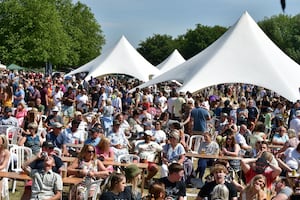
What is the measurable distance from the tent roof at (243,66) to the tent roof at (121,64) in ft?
27.4

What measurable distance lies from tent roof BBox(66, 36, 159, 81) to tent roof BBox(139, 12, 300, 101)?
329 inches

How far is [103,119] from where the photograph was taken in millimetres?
14148

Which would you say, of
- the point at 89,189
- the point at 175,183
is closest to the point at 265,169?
the point at 175,183

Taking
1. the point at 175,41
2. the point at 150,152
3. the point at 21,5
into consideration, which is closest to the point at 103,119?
the point at 150,152

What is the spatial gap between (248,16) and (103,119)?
8313mm

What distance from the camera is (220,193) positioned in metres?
6.41

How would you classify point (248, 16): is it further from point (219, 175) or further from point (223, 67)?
point (219, 175)

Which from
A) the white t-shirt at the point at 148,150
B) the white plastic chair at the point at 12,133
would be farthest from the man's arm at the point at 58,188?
the white plastic chair at the point at 12,133

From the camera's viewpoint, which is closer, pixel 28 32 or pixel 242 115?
pixel 242 115

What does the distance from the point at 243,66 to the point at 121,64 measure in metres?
11.2

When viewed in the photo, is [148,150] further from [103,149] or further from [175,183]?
[175,183]

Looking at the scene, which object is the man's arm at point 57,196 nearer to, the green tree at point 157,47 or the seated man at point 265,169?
the seated man at point 265,169

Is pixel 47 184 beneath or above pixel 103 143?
beneath

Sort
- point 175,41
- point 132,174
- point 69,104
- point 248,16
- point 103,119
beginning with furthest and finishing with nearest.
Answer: point 175,41 → point 248,16 → point 69,104 → point 103,119 → point 132,174
